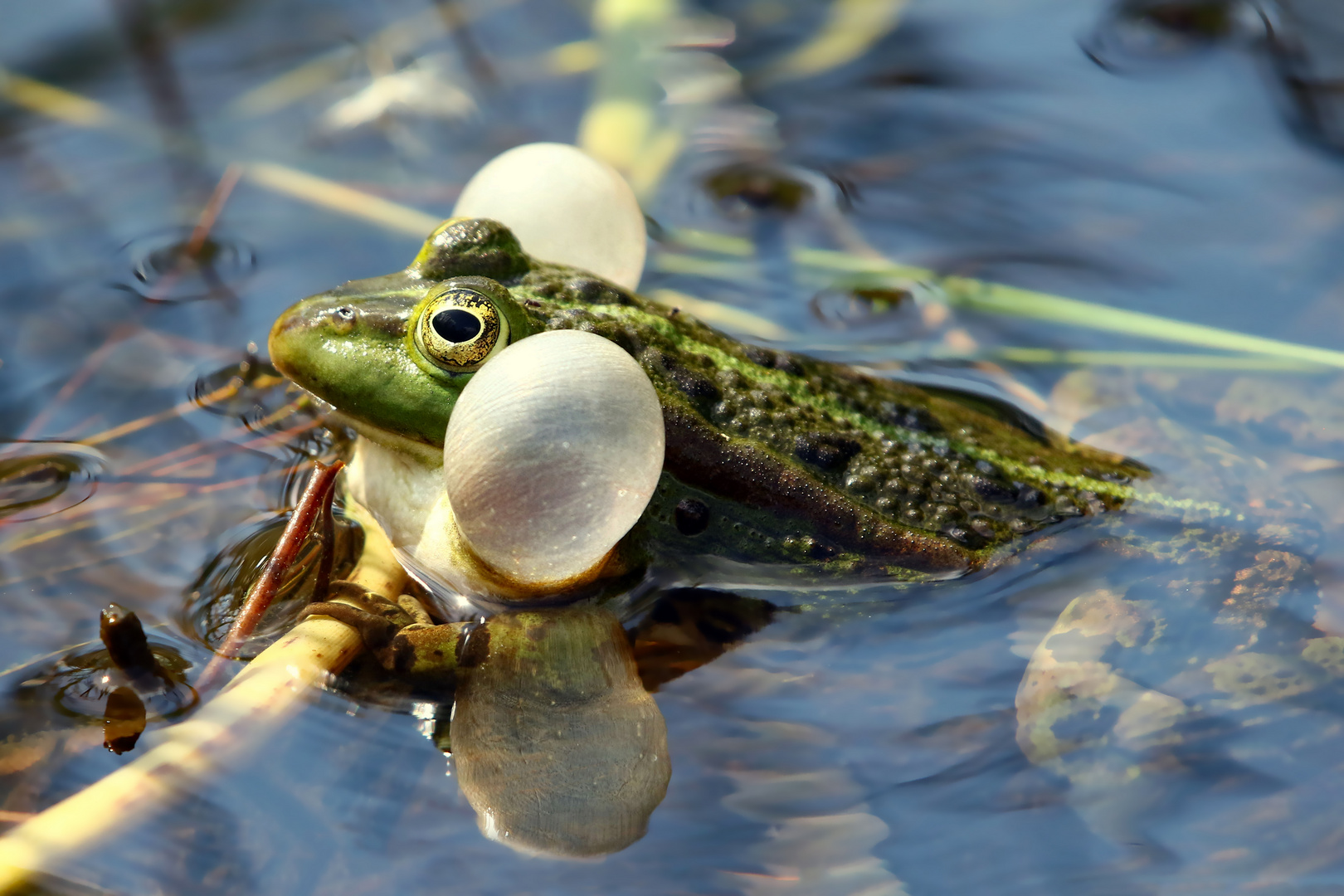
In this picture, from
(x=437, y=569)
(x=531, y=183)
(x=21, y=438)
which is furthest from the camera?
(x=21, y=438)

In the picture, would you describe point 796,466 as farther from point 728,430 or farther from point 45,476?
point 45,476

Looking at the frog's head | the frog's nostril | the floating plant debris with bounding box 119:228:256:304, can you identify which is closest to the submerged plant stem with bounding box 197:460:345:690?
the frog's head

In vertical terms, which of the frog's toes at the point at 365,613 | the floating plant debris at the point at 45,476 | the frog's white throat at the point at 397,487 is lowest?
the floating plant debris at the point at 45,476

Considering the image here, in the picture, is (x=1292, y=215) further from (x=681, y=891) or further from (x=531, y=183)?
(x=681, y=891)

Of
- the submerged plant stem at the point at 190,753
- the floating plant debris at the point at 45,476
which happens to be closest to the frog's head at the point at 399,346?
the submerged plant stem at the point at 190,753

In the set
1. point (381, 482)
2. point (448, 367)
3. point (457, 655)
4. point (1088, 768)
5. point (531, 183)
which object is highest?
point (531, 183)

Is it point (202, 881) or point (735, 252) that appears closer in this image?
point (202, 881)

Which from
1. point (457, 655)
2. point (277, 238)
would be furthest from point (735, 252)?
point (457, 655)

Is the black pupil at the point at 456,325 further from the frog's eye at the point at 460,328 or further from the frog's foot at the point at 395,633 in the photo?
the frog's foot at the point at 395,633
